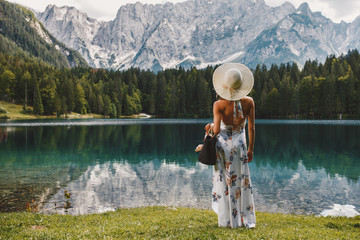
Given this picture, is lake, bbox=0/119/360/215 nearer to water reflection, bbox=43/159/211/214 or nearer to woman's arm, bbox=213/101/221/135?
water reflection, bbox=43/159/211/214

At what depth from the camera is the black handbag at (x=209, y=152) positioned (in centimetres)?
751

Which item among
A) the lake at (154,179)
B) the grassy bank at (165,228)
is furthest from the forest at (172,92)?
the grassy bank at (165,228)

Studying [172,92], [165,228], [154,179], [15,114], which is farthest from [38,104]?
[165,228]

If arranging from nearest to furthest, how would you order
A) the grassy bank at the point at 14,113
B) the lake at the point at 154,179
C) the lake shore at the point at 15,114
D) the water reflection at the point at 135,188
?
the water reflection at the point at 135,188, the lake at the point at 154,179, the lake shore at the point at 15,114, the grassy bank at the point at 14,113

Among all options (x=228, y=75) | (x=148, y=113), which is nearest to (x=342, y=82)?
(x=148, y=113)

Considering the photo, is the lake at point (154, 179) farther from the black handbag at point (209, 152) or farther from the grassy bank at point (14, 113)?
the grassy bank at point (14, 113)

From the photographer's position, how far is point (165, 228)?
8516mm

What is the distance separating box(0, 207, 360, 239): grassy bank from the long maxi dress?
379 millimetres

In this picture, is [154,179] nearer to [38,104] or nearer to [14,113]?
A: [38,104]

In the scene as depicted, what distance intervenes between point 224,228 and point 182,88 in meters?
161

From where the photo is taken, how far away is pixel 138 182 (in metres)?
21.1

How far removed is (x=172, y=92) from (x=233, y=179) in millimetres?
160394

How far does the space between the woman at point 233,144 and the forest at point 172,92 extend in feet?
414

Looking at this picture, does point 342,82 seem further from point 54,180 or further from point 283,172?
point 54,180
